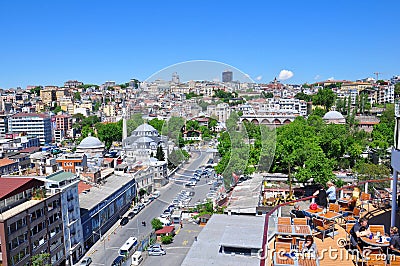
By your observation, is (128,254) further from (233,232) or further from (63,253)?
(233,232)

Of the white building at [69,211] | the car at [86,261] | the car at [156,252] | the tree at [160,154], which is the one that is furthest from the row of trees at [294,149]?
the car at [86,261]

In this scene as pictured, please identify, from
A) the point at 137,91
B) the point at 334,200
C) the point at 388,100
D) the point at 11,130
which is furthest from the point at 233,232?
the point at 388,100

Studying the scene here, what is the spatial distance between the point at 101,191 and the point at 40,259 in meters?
4.34

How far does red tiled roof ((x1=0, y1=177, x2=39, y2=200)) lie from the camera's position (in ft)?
24.7

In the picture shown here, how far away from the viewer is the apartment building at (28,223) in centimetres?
707

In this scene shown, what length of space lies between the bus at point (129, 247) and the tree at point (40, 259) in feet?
6.30

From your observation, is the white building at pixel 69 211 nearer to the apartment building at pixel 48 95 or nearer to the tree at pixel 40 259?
the tree at pixel 40 259

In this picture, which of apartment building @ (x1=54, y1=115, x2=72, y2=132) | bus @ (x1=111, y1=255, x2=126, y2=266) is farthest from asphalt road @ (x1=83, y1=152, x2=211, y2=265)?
apartment building @ (x1=54, y1=115, x2=72, y2=132)

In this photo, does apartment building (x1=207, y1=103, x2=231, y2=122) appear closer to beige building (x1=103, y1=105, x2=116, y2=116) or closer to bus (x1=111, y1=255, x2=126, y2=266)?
bus (x1=111, y1=255, x2=126, y2=266)

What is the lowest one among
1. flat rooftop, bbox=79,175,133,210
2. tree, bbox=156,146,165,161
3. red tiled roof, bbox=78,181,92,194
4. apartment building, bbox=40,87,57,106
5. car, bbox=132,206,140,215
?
car, bbox=132,206,140,215

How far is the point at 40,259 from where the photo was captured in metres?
7.62

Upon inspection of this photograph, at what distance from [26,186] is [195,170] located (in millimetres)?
4906

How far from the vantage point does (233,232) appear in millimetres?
3158

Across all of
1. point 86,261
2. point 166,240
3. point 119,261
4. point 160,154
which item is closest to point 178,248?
point 166,240
